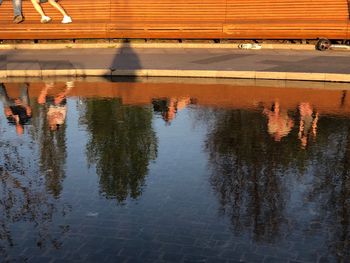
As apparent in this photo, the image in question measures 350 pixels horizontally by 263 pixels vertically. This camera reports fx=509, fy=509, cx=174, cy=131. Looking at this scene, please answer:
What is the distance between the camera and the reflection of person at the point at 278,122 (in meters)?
9.11

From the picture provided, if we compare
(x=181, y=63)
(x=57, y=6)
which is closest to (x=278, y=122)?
(x=181, y=63)

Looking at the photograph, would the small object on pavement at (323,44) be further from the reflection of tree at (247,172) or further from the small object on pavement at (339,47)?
the reflection of tree at (247,172)

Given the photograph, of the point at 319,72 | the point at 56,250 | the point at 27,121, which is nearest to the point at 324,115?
the point at 319,72

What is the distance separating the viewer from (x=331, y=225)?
5.72 meters

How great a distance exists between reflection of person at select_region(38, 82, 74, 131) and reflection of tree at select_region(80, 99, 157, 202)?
521 mm

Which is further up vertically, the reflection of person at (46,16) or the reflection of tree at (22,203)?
the reflection of person at (46,16)

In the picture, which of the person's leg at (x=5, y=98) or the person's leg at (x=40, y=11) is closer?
the person's leg at (x=5, y=98)

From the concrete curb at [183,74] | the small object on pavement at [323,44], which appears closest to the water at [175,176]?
the concrete curb at [183,74]

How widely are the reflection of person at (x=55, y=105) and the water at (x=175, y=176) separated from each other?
0.15 ft

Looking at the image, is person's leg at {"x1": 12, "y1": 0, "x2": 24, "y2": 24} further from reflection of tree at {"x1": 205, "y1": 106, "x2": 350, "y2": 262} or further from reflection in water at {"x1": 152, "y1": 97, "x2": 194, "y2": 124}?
reflection of tree at {"x1": 205, "y1": 106, "x2": 350, "y2": 262}

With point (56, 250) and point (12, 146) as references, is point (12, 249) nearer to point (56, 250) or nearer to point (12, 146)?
point (56, 250)

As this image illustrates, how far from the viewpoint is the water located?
17.6ft

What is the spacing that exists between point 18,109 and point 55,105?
0.79 m

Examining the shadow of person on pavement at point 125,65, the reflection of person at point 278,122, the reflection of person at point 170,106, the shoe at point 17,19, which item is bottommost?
the shadow of person on pavement at point 125,65
